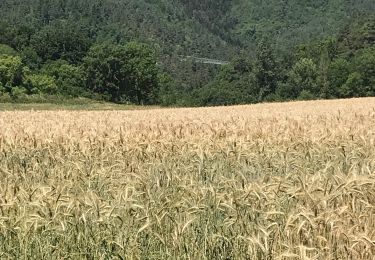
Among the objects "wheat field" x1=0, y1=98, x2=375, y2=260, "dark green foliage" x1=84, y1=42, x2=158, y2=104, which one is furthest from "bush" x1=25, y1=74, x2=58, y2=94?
"wheat field" x1=0, y1=98, x2=375, y2=260

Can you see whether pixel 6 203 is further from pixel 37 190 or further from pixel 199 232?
pixel 199 232

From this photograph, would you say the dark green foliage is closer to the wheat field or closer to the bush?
the bush

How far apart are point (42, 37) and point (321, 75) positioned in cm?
6485

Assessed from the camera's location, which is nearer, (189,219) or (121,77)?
(189,219)

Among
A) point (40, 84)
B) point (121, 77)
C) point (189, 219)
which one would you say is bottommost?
point (189, 219)

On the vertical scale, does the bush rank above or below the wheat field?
above

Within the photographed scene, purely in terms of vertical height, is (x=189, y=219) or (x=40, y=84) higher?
(x=40, y=84)

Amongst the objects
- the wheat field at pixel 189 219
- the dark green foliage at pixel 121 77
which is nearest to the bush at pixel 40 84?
the dark green foliage at pixel 121 77

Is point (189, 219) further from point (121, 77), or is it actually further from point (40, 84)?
point (40, 84)

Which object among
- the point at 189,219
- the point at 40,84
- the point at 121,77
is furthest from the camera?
the point at 40,84

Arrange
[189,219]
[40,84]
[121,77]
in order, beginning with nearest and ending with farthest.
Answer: [189,219], [121,77], [40,84]

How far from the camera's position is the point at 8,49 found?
112625 mm

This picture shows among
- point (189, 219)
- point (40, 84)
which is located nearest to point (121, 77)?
point (40, 84)

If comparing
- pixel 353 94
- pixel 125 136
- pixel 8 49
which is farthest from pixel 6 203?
pixel 8 49
